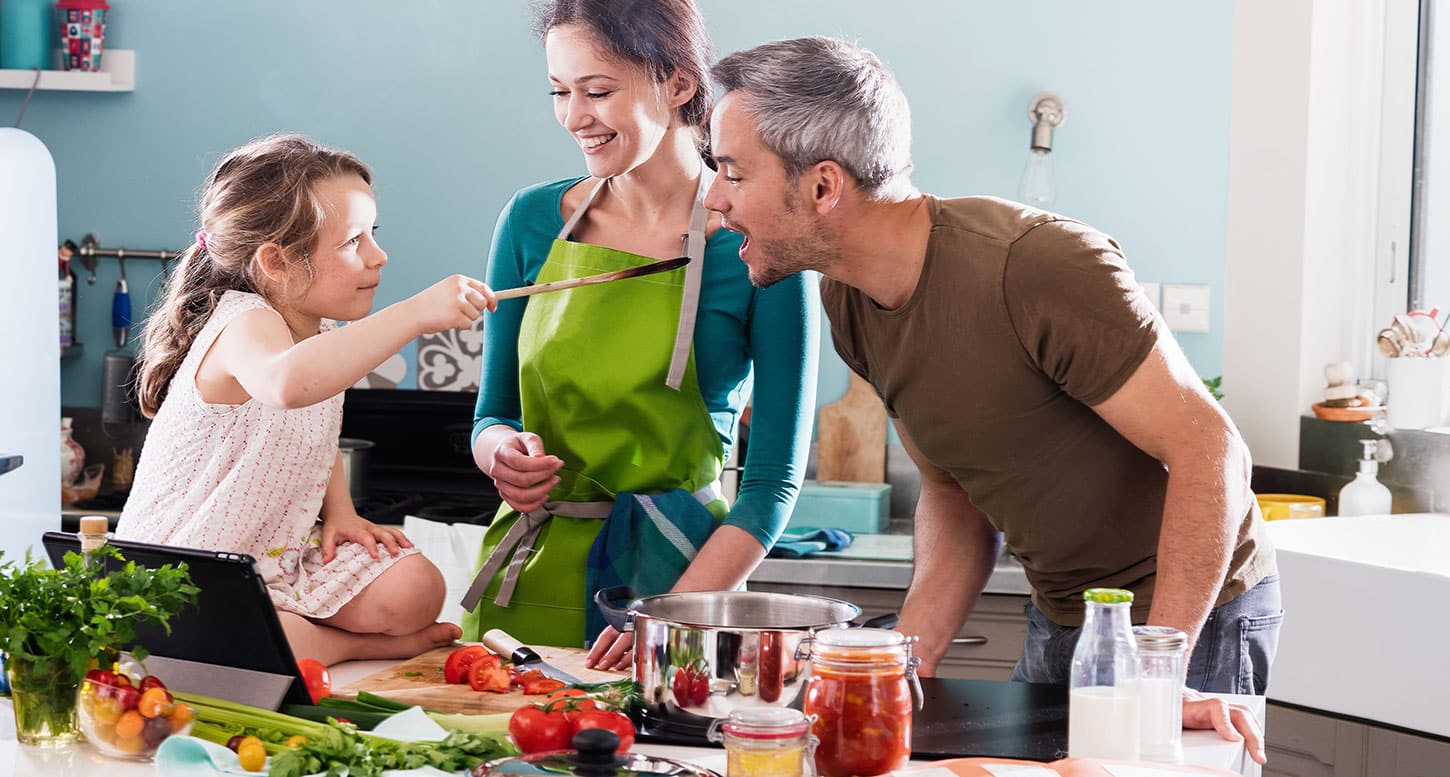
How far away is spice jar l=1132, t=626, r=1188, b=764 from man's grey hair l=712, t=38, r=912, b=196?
61 centimetres

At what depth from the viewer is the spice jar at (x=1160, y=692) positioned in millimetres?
1119

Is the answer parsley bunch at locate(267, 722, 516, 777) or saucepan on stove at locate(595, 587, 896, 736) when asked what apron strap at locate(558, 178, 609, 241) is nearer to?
saucepan on stove at locate(595, 587, 896, 736)

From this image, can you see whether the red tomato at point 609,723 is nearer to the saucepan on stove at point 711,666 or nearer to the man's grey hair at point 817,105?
the saucepan on stove at point 711,666

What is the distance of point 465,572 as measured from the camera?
2.17 m

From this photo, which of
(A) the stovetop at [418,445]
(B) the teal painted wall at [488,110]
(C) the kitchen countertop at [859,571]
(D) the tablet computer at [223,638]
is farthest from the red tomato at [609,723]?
(B) the teal painted wall at [488,110]

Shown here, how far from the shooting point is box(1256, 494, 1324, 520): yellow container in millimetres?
2779

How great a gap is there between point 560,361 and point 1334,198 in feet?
6.84

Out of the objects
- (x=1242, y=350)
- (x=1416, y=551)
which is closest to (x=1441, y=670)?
(x=1416, y=551)

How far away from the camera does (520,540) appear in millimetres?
1766

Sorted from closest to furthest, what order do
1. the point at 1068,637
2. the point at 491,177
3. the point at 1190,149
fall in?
the point at 1068,637 < the point at 1190,149 < the point at 491,177

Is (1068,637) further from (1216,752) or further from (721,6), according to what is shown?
(721,6)

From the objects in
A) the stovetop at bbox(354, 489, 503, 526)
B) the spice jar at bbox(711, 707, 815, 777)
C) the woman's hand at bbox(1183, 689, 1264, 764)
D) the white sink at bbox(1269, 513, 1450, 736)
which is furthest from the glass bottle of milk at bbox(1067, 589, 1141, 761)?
the stovetop at bbox(354, 489, 503, 526)

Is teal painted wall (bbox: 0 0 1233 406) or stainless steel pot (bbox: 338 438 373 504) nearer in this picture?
stainless steel pot (bbox: 338 438 373 504)

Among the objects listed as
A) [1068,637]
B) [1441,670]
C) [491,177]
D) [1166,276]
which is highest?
[491,177]
